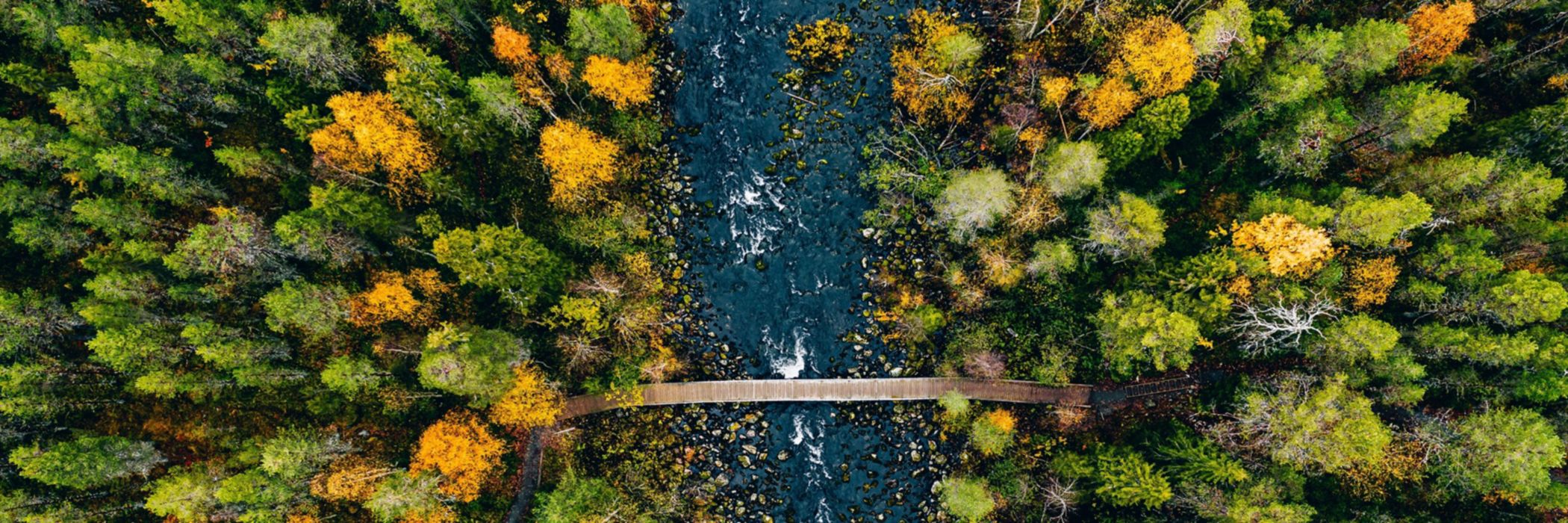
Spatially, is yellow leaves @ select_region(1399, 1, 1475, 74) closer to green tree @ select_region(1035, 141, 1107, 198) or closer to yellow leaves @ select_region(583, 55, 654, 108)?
green tree @ select_region(1035, 141, 1107, 198)

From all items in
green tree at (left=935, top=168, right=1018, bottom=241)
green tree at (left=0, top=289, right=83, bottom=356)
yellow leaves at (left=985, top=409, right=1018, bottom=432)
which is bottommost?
yellow leaves at (left=985, top=409, right=1018, bottom=432)

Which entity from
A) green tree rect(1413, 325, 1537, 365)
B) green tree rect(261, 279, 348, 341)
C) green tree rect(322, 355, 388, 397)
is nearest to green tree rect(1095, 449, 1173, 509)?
green tree rect(1413, 325, 1537, 365)

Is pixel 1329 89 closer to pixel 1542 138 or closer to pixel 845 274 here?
pixel 1542 138

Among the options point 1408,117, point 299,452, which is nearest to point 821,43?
point 1408,117

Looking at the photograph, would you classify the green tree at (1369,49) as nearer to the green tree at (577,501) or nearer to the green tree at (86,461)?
the green tree at (577,501)

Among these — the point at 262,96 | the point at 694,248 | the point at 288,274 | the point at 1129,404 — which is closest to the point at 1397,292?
the point at 1129,404
